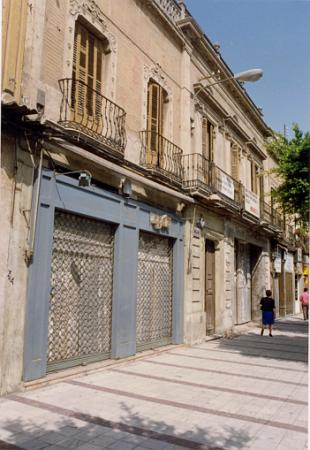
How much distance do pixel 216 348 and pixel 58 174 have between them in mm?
6895

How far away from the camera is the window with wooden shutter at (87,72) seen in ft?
25.7

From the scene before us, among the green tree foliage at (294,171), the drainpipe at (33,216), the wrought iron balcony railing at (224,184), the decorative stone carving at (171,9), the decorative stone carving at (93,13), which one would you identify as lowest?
the drainpipe at (33,216)

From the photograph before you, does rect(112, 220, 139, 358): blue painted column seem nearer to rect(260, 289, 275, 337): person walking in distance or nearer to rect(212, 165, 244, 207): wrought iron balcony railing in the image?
rect(212, 165, 244, 207): wrought iron balcony railing

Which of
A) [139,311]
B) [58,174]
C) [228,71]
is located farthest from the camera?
[228,71]

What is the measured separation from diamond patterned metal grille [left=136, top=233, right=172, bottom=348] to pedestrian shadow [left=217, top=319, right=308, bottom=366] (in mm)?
1938

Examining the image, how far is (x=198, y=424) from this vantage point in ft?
16.3

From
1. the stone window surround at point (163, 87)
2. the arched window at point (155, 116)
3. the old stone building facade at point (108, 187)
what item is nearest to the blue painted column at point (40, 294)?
the old stone building facade at point (108, 187)

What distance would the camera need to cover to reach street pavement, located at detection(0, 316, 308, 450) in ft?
14.5

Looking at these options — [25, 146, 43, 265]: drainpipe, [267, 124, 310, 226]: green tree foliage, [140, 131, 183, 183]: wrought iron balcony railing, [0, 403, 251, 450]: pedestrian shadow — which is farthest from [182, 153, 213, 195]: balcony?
[0, 403, 251, 450]: pedestrian shadow

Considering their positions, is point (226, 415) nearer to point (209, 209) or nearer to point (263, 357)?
point (263, 357)

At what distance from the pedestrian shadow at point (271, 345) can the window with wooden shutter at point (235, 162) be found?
21.1ft

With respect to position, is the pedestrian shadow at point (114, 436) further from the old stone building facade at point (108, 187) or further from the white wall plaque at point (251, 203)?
the white wall plaque at point (251, 203)

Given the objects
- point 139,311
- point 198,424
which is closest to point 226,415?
point 198,424

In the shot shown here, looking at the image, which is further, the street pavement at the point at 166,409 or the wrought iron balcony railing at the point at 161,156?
the wrought iron balcony railing at the point at 161,156
